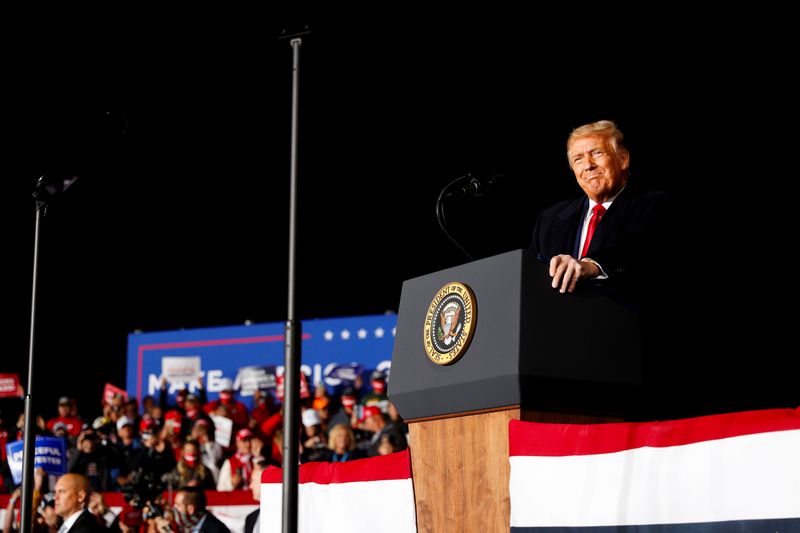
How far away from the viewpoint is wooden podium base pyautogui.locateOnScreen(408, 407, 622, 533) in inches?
63.7

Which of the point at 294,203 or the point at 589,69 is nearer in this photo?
the point at 294,203

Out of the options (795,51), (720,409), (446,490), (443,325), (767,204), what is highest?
(795,51)

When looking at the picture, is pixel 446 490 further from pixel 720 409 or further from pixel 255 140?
pixel 255 140

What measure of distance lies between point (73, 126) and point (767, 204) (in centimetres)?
494

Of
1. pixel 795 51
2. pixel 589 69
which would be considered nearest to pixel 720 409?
Result: pixel 795 51

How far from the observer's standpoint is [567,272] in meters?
1.66

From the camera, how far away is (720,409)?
5.91 feet

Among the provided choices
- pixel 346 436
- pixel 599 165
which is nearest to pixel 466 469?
pixel 599 165

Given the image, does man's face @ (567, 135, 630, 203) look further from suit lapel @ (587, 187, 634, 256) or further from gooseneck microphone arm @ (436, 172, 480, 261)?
gooseneck microphone arm @ (436, 172, 480, 261)

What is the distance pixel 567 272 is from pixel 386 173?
29.8 ft

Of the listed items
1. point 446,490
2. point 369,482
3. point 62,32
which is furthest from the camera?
point 62,32

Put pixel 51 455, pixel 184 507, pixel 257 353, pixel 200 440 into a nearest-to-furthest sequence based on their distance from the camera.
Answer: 1. pixel 184 507
2. pixel 51 455
3. pixel 200 440
4. pixel 257 353

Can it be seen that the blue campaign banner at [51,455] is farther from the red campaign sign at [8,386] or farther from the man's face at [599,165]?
the man's face at [599,165]

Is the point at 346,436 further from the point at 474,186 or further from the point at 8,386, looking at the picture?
the point at 474,186
